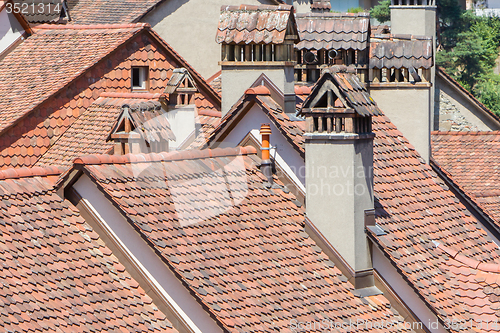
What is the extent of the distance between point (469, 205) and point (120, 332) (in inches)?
386

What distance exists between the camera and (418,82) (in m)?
18.9

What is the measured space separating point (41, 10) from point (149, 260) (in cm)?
2051

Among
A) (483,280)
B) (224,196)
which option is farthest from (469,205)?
(224,196)

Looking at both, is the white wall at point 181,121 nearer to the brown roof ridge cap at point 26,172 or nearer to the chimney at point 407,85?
the chimney at point 407,85

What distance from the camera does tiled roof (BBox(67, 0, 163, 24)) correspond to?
3356cm

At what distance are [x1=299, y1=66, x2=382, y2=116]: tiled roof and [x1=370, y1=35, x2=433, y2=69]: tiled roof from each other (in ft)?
14.2

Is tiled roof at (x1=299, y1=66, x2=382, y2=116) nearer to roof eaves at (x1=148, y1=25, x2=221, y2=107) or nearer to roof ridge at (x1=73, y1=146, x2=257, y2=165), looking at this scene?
roof ridge at (x1=73, y1=146, x2=257, y2=165)

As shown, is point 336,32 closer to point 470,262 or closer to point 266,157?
point 266,157

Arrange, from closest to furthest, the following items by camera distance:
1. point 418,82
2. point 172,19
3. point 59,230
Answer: point 59,230 < point 418,82 < point 172,19

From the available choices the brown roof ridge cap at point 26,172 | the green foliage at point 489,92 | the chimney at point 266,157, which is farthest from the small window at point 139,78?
the green foliage at point 489,92

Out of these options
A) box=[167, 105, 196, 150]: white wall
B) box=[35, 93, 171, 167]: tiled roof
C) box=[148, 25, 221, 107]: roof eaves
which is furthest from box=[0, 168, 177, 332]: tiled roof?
box=[148, 25, 221, 107]: roof eaves

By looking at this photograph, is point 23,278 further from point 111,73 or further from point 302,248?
point 111,73

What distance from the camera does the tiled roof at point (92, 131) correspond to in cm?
2305

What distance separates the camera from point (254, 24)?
1694cm
